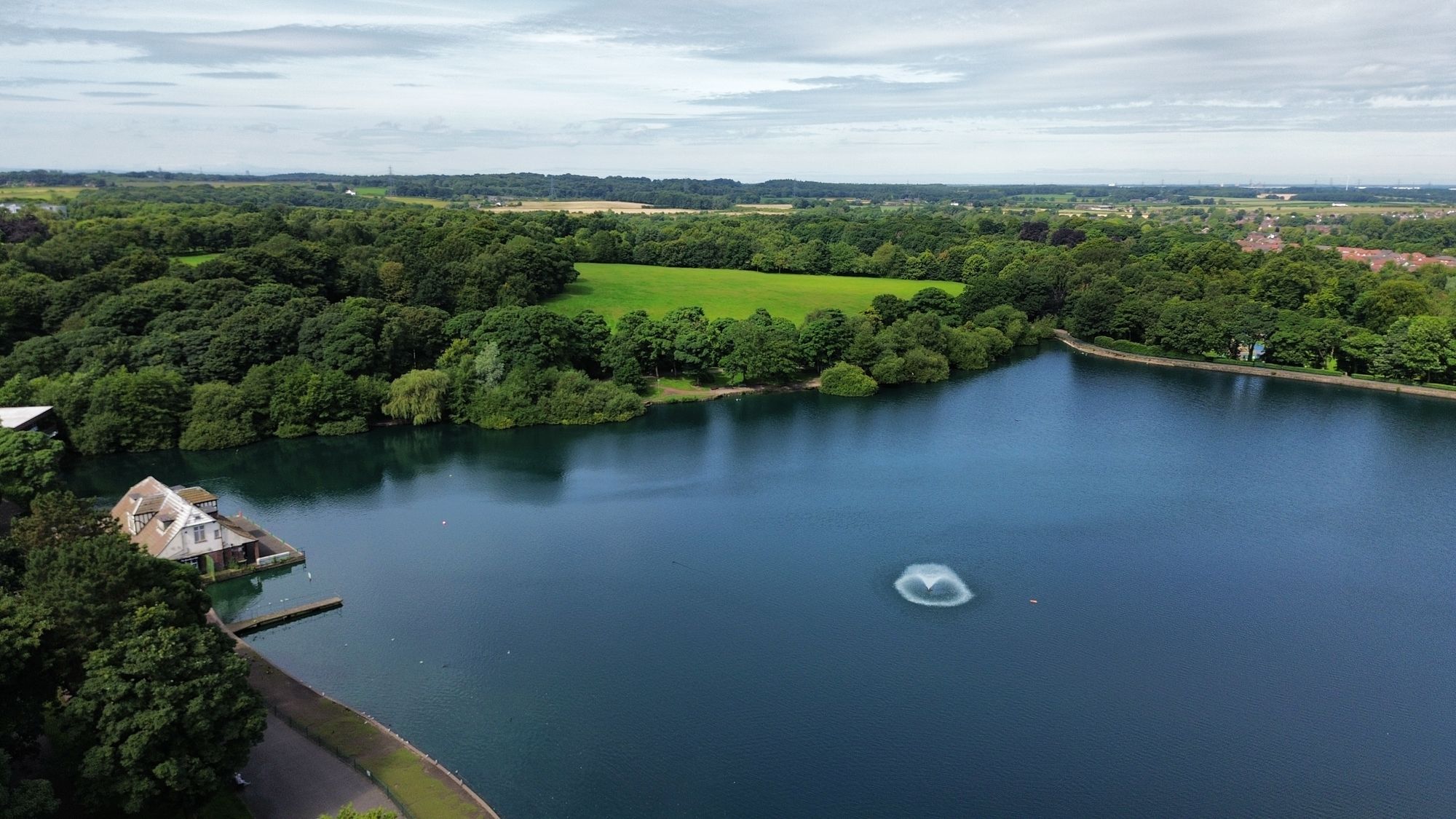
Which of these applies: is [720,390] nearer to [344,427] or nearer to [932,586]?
[344,427]

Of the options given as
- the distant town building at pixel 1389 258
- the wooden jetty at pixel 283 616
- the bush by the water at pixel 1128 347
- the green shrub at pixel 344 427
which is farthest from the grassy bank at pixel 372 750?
the distant town building at pixel 1389 258

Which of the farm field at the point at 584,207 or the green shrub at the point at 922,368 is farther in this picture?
the farm field at the point at 584,207

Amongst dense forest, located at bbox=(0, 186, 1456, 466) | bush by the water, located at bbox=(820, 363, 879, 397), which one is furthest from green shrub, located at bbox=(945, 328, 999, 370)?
bush by the water, located at bbox=(820, 363, 879, 397)

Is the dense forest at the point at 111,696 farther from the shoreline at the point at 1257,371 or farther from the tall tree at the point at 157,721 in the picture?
the shoreline at the point at 1257,371

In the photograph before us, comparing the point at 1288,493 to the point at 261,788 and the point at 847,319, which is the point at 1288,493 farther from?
the point at 261,788

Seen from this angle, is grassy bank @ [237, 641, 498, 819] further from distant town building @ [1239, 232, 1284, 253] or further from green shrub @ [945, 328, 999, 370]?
distant town building @ [1239, 232, 1284, 253]

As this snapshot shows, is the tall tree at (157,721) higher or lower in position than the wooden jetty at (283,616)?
higher
